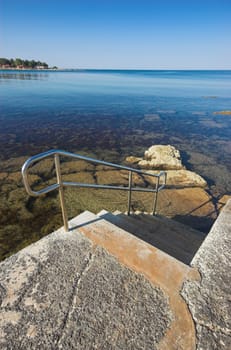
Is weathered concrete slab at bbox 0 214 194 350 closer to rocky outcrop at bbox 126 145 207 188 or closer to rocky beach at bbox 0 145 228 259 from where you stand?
rocky beach at bbox 0 145 228 259

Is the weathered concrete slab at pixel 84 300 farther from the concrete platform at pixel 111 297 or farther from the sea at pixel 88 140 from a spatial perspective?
the sea at pixel 88 140

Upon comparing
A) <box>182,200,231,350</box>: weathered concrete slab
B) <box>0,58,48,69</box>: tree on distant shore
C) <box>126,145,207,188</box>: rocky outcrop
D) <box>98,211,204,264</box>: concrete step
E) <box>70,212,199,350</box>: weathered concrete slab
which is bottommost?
<box>126,145,207,188</box>: rocky outcrop

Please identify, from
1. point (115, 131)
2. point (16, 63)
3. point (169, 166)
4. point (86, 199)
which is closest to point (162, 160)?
point (169, 166)

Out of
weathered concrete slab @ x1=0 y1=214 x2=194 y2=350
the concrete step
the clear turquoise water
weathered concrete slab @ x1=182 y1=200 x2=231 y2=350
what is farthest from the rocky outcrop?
weathered concrete slab @ x1=0 y1=214 x2=194 y2=350

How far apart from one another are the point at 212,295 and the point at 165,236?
1.77 m

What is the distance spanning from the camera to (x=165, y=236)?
315cm

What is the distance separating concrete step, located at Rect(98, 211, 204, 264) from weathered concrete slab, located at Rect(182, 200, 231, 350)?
0.68 metres

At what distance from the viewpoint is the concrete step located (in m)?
2.55

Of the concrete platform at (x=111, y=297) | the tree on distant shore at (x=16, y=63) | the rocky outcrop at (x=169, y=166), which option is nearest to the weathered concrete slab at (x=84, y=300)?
the concrete platform at (x=111, y=297)

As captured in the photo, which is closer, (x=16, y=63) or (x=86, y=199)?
(x=86, y=199)

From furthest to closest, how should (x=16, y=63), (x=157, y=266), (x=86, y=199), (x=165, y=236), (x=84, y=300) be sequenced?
(x=16, y=63) → (x=86, y=199) → (x=165, y=236) → (x=157, y=266) → (x=84, y=300)

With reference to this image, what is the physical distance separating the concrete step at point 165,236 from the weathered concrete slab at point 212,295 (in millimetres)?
682

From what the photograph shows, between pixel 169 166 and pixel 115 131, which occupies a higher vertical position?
pixel 115 131

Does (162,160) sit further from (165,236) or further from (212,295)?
(212,295)
